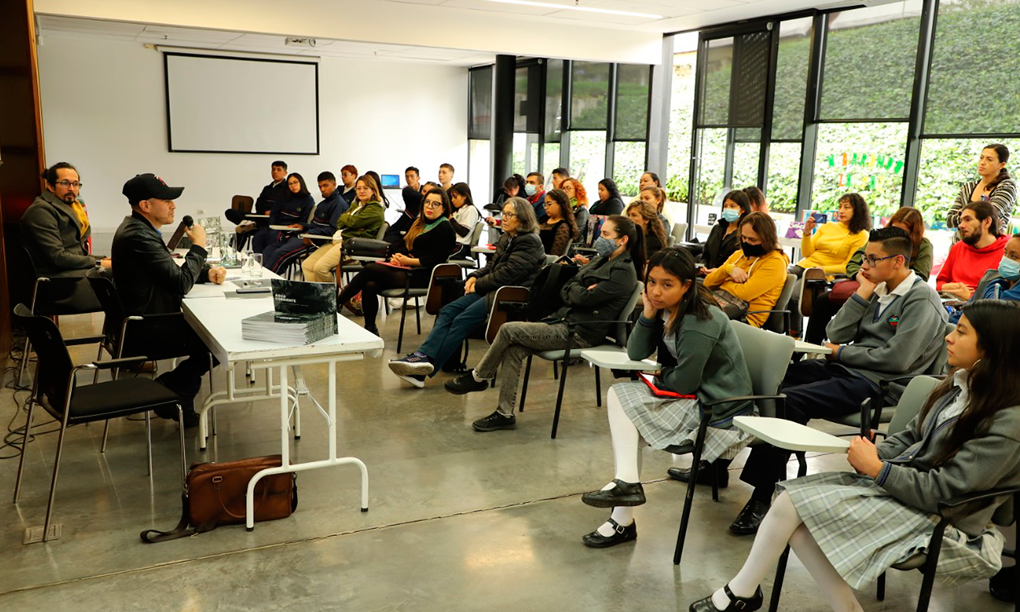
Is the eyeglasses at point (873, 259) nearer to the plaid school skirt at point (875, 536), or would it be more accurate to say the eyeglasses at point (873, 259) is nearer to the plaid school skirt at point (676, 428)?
the plaid school skirt at point (676, 428)

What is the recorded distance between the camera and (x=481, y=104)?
15.5m

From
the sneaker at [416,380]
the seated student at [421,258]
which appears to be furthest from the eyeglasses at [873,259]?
the seated student at [421,258]

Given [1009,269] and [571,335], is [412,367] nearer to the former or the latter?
[571,335]

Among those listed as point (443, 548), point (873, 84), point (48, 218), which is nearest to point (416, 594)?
point (443, 548)

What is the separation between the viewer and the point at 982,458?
6.72 feet

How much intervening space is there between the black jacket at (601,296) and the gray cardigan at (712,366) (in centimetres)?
129

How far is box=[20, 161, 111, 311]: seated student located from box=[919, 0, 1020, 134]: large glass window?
6978 mm

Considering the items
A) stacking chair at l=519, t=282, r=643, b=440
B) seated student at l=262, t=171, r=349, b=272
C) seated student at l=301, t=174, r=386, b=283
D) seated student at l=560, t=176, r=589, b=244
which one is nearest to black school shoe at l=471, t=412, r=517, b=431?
stacking chair at l=519, t=282, r=643, b=440

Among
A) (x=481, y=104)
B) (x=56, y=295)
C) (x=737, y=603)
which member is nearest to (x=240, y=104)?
(x=481, y=104)

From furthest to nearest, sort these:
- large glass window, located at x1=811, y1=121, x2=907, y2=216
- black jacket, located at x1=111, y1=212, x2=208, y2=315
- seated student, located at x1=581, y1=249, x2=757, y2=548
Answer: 1. large glass window, located at x1=811, y1=121, x2=907, y2=216
2. black jacket, located at x1=111, y1=212, x2=208, y2=315
3. seated student, located at x1=581, y1=249, x2=757, y2=548

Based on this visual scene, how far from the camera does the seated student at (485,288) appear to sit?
5.11m

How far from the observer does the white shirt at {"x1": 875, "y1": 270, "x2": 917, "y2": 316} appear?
10.9 ft

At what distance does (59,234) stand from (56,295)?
1.81ft

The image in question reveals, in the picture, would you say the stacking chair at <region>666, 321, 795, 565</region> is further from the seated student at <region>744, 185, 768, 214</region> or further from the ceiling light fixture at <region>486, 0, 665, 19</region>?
the ceiling light fixture at <region>486, 0, 665, 19</region>
